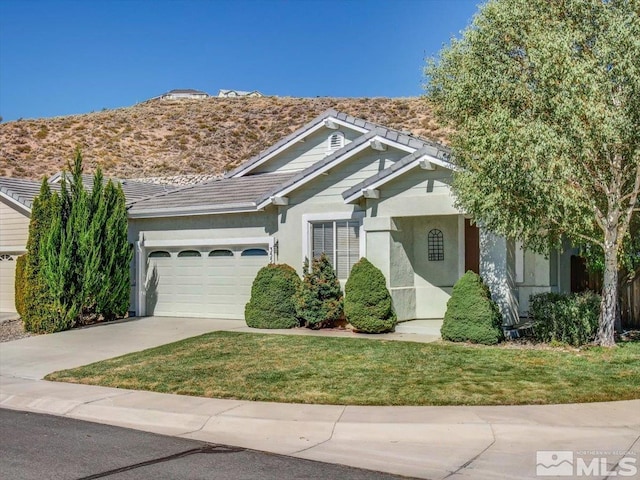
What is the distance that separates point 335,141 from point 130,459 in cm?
1499

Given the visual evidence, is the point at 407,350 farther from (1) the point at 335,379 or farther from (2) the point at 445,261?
(2) the point at 445,261

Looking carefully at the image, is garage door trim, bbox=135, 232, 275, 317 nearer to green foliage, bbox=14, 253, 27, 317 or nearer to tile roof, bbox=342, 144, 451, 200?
green foliage, bbox=14, 253, 27, 317

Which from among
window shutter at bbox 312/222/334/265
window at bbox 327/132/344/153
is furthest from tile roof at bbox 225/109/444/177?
window shutter at bbox 312/222/334/265

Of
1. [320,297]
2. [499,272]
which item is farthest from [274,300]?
[499,272]

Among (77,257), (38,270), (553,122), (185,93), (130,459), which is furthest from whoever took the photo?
(185,93)

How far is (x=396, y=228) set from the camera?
16.0m

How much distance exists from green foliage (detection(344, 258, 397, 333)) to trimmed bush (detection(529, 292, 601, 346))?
3.09 meters

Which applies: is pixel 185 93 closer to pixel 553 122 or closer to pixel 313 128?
pixel 313 128

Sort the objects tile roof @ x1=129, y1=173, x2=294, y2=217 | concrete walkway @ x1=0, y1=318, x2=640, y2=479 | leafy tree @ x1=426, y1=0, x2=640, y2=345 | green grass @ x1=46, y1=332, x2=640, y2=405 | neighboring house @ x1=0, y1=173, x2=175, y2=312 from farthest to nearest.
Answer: neighboring house @ x1=0, y1=173, x2=175, y2=312 → tile roof @ x1=129, y1=173, x2=294, y2=217 → leafy tree @ x1=426, y1=0, x2=640, y2=345 → green grass @ x1=46, y1=332, x2=640, y2=405 → concrete walkway @ x1=0, y1=318, x2=640, y2=479

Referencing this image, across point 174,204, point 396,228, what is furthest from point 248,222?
point 396,228

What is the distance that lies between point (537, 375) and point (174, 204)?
12.0 metres

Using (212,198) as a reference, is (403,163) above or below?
above

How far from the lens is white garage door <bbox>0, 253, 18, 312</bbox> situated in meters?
22.0

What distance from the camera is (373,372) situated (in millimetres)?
11102
